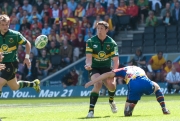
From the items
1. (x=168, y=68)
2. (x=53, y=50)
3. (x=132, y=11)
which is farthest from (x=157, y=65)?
(x=53, y=50)

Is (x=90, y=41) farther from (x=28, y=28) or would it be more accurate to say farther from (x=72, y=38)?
(x=28, y=28)

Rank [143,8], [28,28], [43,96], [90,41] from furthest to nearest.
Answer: [28,28] < [143,8] < [43,96] < [90,41]

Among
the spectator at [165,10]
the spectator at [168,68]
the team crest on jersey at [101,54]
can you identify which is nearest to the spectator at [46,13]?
the spectator at [165,10]

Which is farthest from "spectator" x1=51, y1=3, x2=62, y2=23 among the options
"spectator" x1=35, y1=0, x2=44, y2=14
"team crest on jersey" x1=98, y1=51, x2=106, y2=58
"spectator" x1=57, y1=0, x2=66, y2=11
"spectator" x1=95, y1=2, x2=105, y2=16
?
"team crest on jersey" x1=98, y1=51, x2=106, y2=58

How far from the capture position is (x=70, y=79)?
3078cm

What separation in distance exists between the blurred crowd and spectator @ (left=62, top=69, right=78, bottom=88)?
1521mm

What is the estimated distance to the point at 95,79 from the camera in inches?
547

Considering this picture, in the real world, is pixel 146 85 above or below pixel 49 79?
above

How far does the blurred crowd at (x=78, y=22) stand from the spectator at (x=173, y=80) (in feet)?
12.3

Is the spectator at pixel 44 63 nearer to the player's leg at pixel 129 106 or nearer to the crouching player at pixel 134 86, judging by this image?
the crouching player at pixel 134 86

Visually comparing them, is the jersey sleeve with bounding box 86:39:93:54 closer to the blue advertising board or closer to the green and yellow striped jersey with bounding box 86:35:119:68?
the green and yellow striped jersey with bounding box 86:35:119:68

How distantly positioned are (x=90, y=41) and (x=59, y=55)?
17.1 metres

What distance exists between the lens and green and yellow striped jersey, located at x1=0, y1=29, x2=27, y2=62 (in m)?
16.1

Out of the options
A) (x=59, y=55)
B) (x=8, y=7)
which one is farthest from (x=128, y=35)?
(x=8, y=7)
